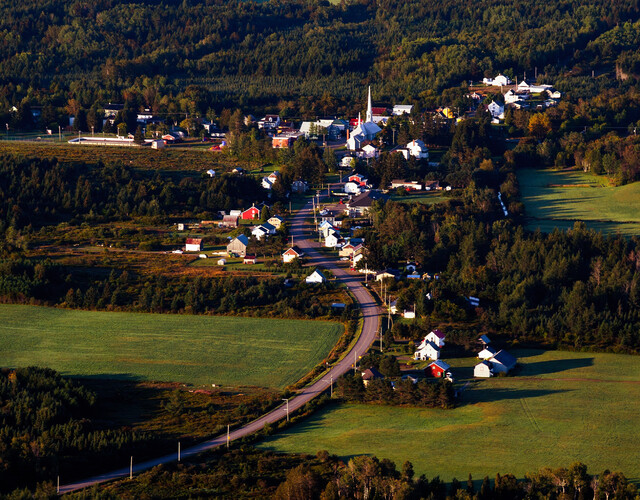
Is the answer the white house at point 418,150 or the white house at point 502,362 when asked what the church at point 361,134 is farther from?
the white house at point 502,362

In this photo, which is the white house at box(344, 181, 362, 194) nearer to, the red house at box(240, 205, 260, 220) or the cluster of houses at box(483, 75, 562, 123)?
the red house at box(240, 205, 260, 220)

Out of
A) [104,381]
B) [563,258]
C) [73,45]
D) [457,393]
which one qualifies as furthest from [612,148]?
A: [73,45]

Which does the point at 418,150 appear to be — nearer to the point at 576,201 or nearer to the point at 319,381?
the point at 576,201

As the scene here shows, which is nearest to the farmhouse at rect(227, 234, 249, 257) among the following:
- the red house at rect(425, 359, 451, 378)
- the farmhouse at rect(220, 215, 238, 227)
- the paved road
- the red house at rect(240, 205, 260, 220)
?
the paved road

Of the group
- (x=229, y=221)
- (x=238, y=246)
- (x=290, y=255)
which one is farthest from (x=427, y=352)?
(x=229, y=221)

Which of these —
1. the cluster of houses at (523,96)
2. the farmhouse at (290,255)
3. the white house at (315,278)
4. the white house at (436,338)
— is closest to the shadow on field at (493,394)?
the white house at (436,338)
